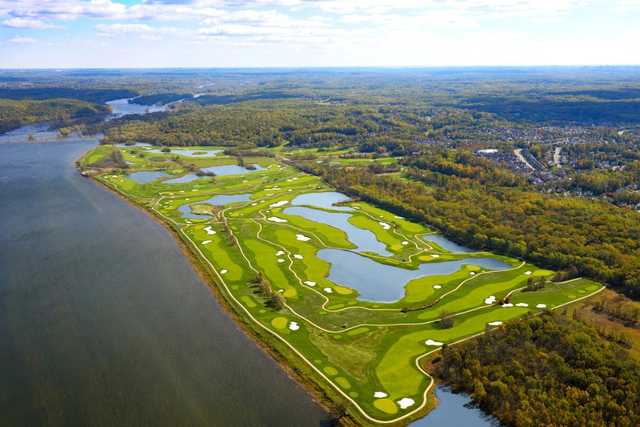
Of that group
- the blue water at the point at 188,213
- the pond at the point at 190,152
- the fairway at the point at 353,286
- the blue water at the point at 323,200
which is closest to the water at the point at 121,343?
the fairway at the point at 353,286

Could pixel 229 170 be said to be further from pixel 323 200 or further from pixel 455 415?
pixel 455 415

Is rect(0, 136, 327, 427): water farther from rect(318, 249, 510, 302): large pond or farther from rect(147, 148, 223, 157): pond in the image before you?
rect(147, 148, 223, 157): pond

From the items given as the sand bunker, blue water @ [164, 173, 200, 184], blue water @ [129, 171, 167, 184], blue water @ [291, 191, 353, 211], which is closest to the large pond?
the sand bunker

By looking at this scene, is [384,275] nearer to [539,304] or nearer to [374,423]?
[539,304]

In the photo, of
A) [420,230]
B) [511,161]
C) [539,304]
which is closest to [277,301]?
[539,304]

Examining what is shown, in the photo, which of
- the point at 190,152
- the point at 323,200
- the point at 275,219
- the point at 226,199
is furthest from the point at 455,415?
the point at 190,152

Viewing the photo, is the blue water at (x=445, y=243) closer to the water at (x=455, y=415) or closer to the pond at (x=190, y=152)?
the water at (x=455, y=415)
